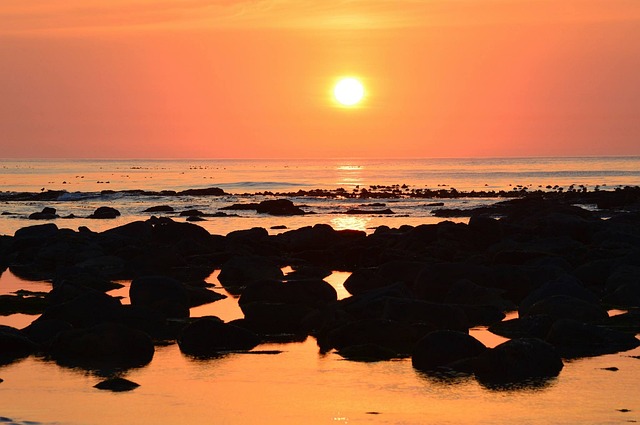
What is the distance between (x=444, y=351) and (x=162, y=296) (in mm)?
8219

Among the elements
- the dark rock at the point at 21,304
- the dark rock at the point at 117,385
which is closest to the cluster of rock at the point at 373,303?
the dark rock at the point at 21,304

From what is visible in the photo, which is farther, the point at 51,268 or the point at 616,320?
the point at 51,268

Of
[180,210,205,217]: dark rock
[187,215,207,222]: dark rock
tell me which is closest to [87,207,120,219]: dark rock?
[180,210,205,217]: dark rock

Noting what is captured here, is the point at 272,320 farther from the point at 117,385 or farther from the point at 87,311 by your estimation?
the point at 117,385

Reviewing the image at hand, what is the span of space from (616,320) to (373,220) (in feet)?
133

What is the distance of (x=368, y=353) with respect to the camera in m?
18.5

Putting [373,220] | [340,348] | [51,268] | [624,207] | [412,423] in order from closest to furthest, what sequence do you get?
[412,423] → [340,348] → [51,268] → [373,220] → [624,207]

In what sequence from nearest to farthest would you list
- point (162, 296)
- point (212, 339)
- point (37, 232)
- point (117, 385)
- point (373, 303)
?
1. point (117, 385)
2. point (212, 339)
3. point (373, 303)
4. point (162, 296)
5. point (37, 232)

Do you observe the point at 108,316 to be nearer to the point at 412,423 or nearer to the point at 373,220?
the point at 412,423

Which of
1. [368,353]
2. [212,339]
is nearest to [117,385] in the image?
Result: [212,339]

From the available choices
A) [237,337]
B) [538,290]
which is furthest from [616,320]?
[237,337]

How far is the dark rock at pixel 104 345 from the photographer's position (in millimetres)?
18234

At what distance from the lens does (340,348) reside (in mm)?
19250

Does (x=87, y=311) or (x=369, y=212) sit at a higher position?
(x=369, y=212)
